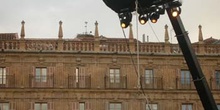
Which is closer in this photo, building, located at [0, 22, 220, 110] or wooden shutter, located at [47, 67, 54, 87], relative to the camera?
building, located at [0, 22, 220, 110]

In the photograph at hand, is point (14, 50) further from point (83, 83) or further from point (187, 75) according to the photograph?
point (187, 75)

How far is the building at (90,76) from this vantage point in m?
43.4

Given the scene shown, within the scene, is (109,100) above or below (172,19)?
below

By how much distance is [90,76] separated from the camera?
44.1 m

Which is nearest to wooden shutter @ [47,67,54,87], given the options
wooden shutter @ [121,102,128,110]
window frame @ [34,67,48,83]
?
window frame @ [34,67,48,83]

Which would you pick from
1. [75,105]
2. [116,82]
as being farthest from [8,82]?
[116,82]

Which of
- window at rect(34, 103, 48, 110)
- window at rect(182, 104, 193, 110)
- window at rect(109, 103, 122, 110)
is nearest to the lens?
window at rect(34, 103, 48, 110)

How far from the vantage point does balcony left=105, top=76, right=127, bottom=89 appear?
144 feet

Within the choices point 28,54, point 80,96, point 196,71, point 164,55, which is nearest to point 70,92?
point 80,96

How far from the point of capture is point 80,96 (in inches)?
1720

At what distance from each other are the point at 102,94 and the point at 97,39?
416 cm

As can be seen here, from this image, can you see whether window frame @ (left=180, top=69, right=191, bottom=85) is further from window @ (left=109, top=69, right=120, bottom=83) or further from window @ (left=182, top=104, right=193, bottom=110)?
window @ (left=109, top=69, right=120, bottom=83)

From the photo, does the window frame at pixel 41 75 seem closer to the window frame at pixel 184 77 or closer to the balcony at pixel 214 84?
the window frame at pixel 184 77

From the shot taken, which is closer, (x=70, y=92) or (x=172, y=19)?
(x=172, y=19)
